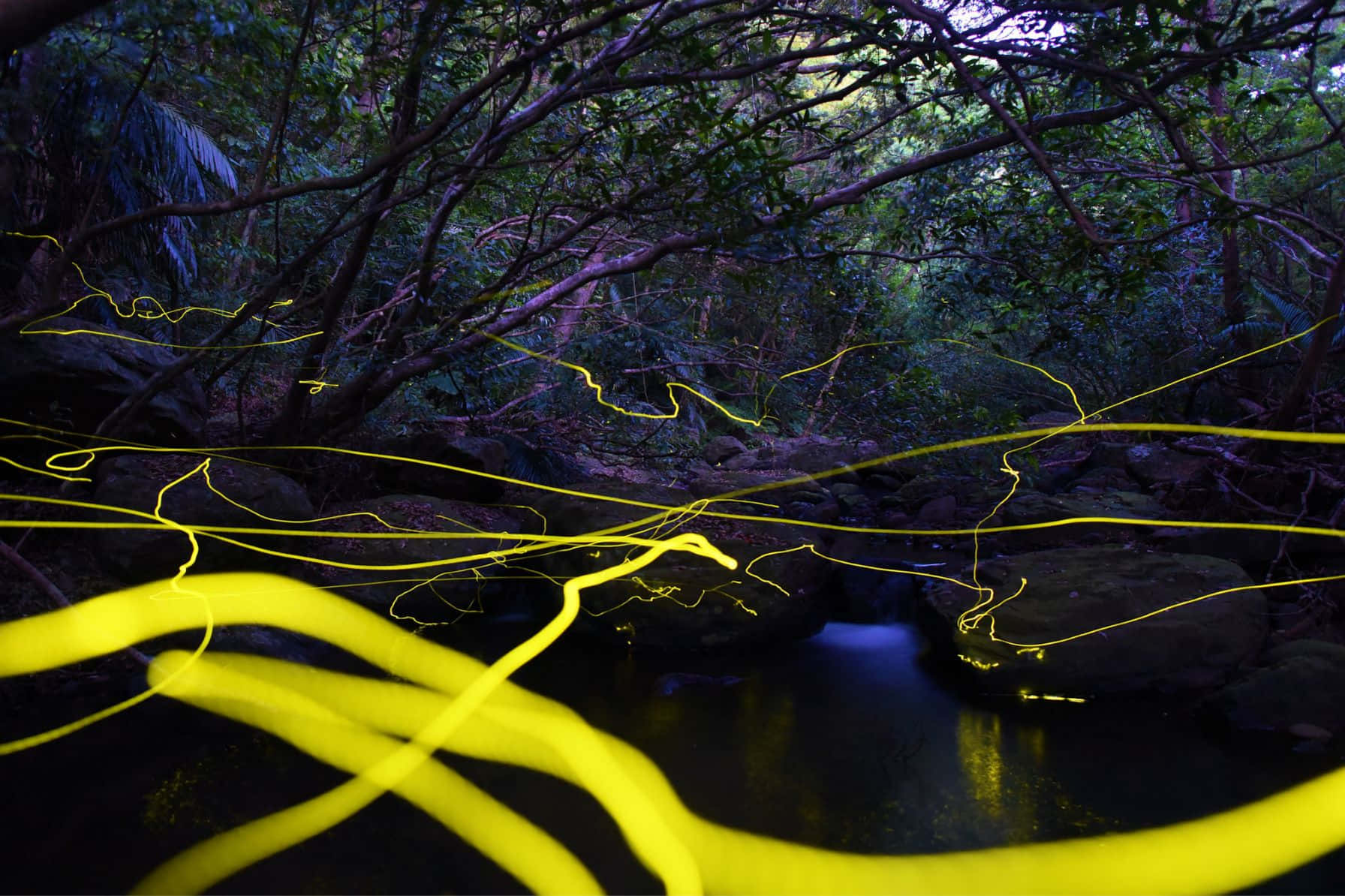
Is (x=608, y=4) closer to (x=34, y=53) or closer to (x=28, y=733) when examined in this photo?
(x=34, y=53)

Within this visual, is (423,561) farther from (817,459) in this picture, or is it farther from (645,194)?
(817,459)

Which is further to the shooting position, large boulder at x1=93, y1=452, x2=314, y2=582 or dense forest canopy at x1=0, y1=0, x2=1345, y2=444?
large boulder at x1=93, y1=452, x2=314, y2=582

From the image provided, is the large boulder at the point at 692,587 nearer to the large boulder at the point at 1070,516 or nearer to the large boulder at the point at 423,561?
the large boulder at the point at 423,561

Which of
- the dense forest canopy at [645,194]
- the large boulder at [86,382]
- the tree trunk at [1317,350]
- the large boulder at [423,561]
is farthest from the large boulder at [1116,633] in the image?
the large boulder at [86,382]

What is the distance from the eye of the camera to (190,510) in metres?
5.73

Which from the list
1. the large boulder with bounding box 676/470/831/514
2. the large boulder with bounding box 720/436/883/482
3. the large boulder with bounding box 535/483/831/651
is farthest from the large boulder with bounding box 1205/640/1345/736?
the large boulder with bounding box 720/436/883/482


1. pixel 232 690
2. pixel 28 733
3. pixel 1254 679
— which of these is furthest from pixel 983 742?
pixel 28 733

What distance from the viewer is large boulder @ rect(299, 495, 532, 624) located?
6.26 m

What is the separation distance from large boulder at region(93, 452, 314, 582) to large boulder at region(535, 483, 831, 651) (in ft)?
6.77

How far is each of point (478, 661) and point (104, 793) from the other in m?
2.31

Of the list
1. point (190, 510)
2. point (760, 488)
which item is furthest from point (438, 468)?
point (760, 488)

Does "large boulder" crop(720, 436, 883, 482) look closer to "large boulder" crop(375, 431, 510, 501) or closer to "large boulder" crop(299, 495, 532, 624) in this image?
"large boulder" crop(375, 431, 510, 501)

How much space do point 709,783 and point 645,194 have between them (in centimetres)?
337

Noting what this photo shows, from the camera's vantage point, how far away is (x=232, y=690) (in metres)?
4.92
